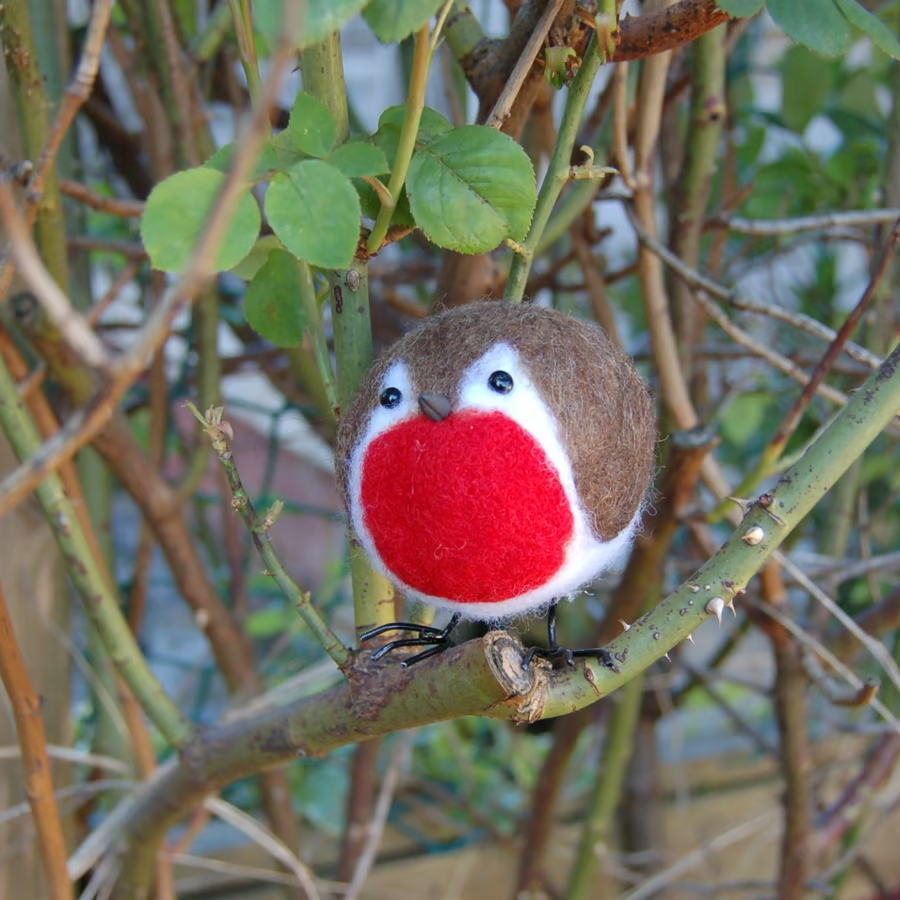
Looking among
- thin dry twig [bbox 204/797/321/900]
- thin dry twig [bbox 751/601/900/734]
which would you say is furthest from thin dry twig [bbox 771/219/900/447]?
thin dry twig [bbox 204/797/321/900]

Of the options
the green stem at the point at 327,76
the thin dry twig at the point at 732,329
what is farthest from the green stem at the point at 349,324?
the thin dry twig at the point at 732,329

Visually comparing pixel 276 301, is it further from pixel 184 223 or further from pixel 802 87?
pixel 802 87

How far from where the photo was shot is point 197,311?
0.63m

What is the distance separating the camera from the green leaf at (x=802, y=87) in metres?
0.71

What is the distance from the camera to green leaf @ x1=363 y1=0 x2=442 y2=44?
0.22m

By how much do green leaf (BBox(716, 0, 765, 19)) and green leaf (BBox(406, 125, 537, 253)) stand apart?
79mm

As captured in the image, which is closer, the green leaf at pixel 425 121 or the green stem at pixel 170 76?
the green leaf at pixel 425 121

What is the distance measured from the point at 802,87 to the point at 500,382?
1.81 feet

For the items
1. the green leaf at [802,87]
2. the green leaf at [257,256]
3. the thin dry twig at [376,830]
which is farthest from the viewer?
the green leaf at [802,87]

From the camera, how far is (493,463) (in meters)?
0.28

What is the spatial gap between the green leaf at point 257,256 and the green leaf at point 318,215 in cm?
8

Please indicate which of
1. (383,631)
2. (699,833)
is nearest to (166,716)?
(383,631)

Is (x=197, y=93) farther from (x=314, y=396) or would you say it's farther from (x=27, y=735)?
(x=27, y=735)

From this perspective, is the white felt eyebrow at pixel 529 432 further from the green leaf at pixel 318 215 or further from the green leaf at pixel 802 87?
the green leaf at pixel 802 87
